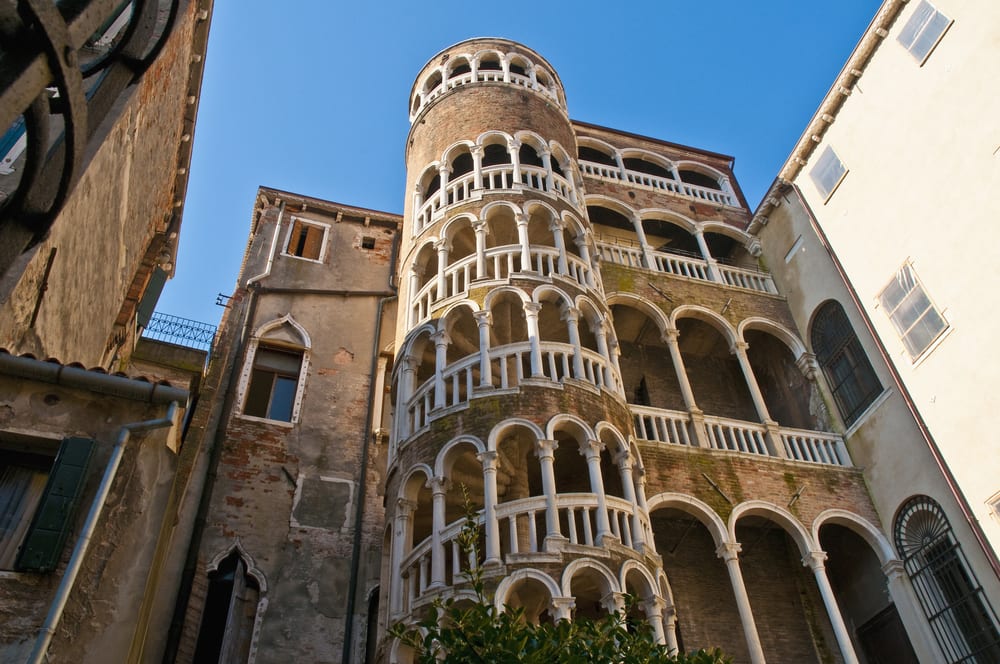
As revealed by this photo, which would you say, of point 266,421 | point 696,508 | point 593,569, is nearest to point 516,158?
point 266,421

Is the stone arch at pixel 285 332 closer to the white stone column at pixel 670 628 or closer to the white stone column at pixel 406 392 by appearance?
the white stone column at pixel 406 392

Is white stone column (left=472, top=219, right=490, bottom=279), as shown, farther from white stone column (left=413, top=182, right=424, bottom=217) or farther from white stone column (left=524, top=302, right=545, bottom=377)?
white stone column (left=413, top=182, right=424, bottom=217)

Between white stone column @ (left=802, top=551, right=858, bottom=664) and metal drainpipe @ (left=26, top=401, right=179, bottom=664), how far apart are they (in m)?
11.3

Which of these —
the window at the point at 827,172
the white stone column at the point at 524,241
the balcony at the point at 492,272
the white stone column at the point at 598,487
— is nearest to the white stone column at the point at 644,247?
the balcony at the point at 492,272

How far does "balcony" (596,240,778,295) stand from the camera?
62.2 ft

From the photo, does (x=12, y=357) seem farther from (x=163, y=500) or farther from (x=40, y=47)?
(x=40, y=47)

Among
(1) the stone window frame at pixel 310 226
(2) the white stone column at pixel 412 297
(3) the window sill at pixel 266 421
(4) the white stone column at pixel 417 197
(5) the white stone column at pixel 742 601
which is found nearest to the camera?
(5) the white stone column at pixel 742 601

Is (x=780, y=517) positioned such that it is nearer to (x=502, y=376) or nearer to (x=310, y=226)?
(x=502, y=376)

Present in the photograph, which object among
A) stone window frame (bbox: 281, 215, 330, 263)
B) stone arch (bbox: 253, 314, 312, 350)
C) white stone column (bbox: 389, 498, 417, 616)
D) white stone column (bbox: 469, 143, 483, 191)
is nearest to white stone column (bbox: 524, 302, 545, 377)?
white stone column (bbox: 389, 498, 417, 616)

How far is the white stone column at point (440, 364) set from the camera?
13.5m

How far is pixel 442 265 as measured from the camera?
15.9 m

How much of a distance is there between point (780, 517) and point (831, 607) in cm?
180

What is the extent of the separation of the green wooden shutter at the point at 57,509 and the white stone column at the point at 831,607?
39.2ft

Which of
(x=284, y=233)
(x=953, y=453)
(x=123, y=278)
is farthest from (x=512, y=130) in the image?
(x=953, y=453)
